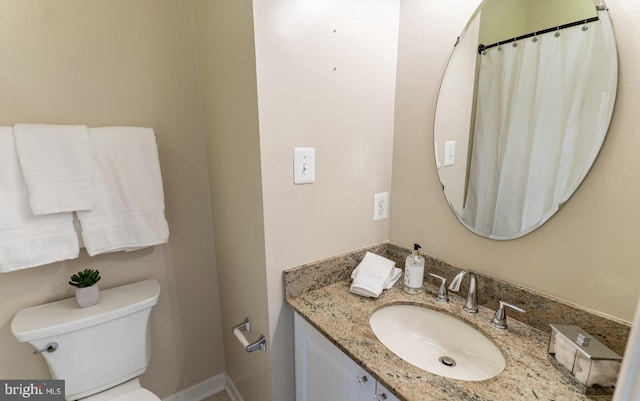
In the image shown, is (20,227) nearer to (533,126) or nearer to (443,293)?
(443,293)

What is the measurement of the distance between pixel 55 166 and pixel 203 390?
144 centimetres

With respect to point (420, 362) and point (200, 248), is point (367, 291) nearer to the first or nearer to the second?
point (420, 362)

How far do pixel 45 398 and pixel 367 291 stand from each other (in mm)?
1370

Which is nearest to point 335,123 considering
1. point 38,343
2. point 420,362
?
point 420,362

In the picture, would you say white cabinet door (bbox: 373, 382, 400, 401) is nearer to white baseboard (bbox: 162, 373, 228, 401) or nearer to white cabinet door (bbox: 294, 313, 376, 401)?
white cabinet door (bbox: 294, 313, 376, 401)

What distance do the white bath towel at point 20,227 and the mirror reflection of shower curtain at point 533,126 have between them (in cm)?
154

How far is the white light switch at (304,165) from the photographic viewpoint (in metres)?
1.07

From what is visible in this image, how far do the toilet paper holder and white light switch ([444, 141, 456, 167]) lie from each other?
3.33 feet

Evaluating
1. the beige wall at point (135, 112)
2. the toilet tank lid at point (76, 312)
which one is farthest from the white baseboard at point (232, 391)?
the toilet tank lid at point (76, 312)

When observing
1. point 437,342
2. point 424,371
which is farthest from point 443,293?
point 424,371

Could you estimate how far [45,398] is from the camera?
1.18 m

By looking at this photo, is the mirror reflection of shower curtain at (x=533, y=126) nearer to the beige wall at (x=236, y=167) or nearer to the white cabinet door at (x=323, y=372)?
the white cabinet door at (x=323, y=372)

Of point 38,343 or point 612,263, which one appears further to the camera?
point 38,343

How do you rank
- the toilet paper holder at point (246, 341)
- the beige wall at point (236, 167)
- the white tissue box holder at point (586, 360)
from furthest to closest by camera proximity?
the toilet paper holder at point (246, 341)
the beige wall at point (236, 167)
the white tissue box holder at point (586, 360)
